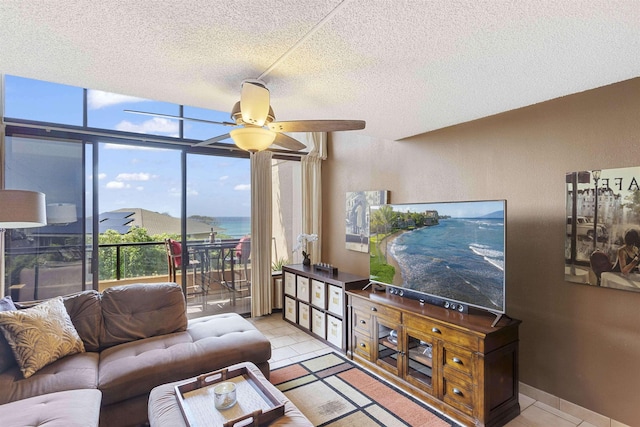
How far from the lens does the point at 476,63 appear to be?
182 centimetres

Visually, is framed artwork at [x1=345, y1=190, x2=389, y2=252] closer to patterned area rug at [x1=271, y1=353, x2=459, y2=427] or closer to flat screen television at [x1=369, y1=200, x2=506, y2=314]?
flat screen television at [x1=369, y1=200, x2=506, y2=314]

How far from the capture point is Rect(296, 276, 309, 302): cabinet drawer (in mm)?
3986

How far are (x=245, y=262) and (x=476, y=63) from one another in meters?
3.69

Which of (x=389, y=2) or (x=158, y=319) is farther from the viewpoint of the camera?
(x=158, y=319)

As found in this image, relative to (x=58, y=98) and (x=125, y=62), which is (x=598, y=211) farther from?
(x=58, y=98)

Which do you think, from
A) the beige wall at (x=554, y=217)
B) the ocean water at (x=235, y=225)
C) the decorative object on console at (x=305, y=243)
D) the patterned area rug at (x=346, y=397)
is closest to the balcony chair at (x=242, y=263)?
A: the ocean water at (x=235, y=225)

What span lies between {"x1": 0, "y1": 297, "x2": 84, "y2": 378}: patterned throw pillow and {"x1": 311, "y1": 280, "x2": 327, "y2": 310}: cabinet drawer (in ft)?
7.42

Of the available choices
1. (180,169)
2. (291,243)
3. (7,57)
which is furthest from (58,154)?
(291,243)

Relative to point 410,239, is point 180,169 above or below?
above

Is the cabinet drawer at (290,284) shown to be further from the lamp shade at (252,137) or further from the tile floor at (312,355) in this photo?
the lamp shade at (252,137)

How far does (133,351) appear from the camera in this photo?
7.84 ft

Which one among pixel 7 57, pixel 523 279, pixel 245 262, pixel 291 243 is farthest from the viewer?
pixel 291 243

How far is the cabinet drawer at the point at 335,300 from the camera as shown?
11.3 ft

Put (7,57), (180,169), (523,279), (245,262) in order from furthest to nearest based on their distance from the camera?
1. (245,262)
2. (180,169)
3. (523,279)
4. (7,57)
